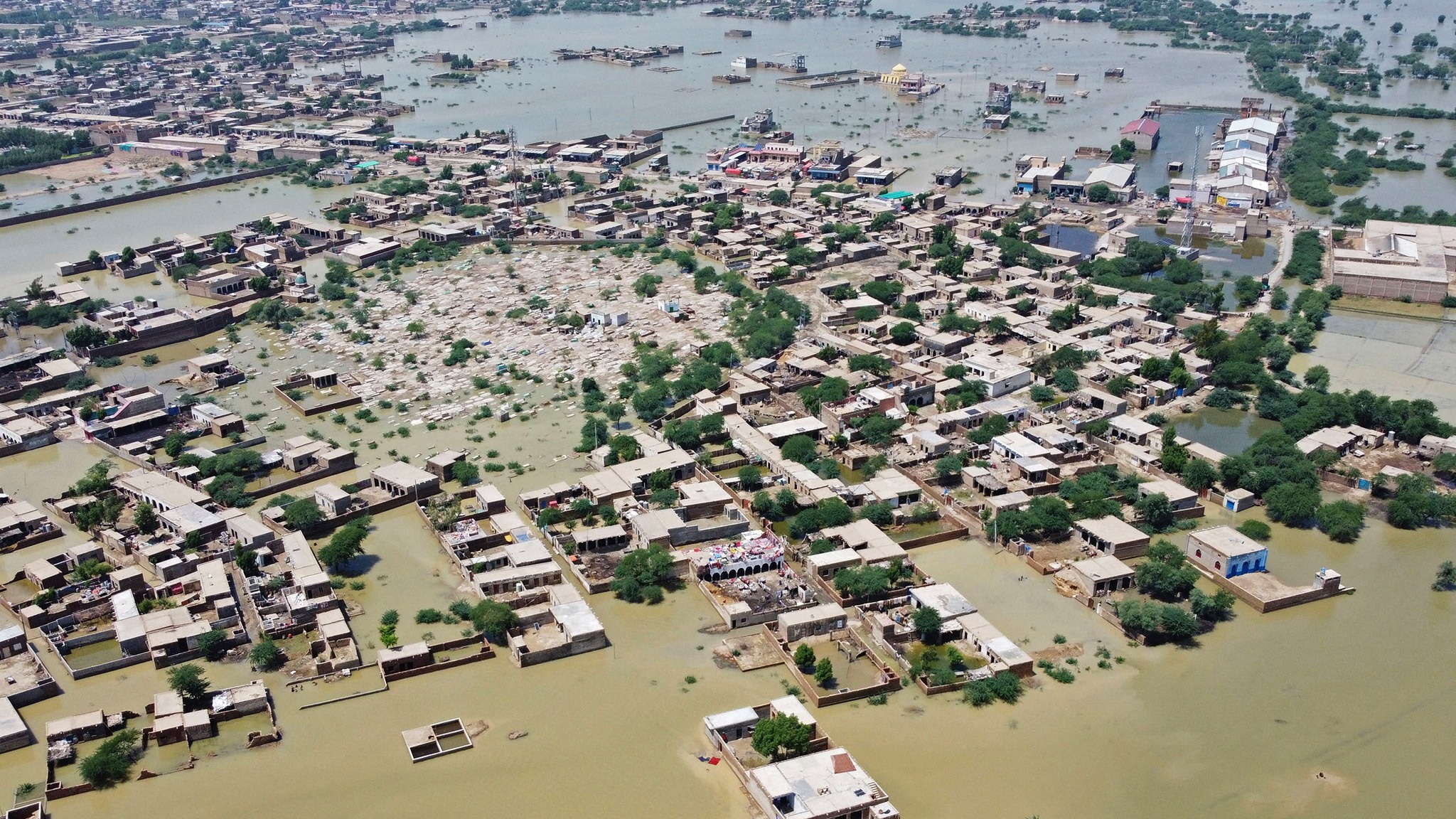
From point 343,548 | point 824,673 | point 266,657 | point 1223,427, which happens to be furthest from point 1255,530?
point 266,657

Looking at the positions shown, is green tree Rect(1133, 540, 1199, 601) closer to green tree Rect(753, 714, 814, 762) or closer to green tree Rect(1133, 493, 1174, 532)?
green tree Rect(1133, 493, 1174, 532)

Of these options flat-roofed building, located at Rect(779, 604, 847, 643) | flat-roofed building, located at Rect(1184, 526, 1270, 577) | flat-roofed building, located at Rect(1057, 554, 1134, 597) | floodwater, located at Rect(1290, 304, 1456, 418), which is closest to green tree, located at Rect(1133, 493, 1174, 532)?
flat-roofed building, located at Rect(1184, 526, 1270, 577)

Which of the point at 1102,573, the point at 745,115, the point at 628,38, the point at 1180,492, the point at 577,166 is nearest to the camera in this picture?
the point at 1102,573

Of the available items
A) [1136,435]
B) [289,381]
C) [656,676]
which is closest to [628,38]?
[289,381]

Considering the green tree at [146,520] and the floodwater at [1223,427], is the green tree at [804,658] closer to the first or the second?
the green tree at [146,520]

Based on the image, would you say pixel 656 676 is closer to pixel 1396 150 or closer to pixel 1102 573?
pixel 1102 573

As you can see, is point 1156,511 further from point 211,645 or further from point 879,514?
point 211,645

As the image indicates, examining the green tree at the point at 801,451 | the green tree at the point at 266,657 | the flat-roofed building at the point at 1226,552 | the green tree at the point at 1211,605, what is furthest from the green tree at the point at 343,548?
the flat-roofed building at the point at 1226,552
